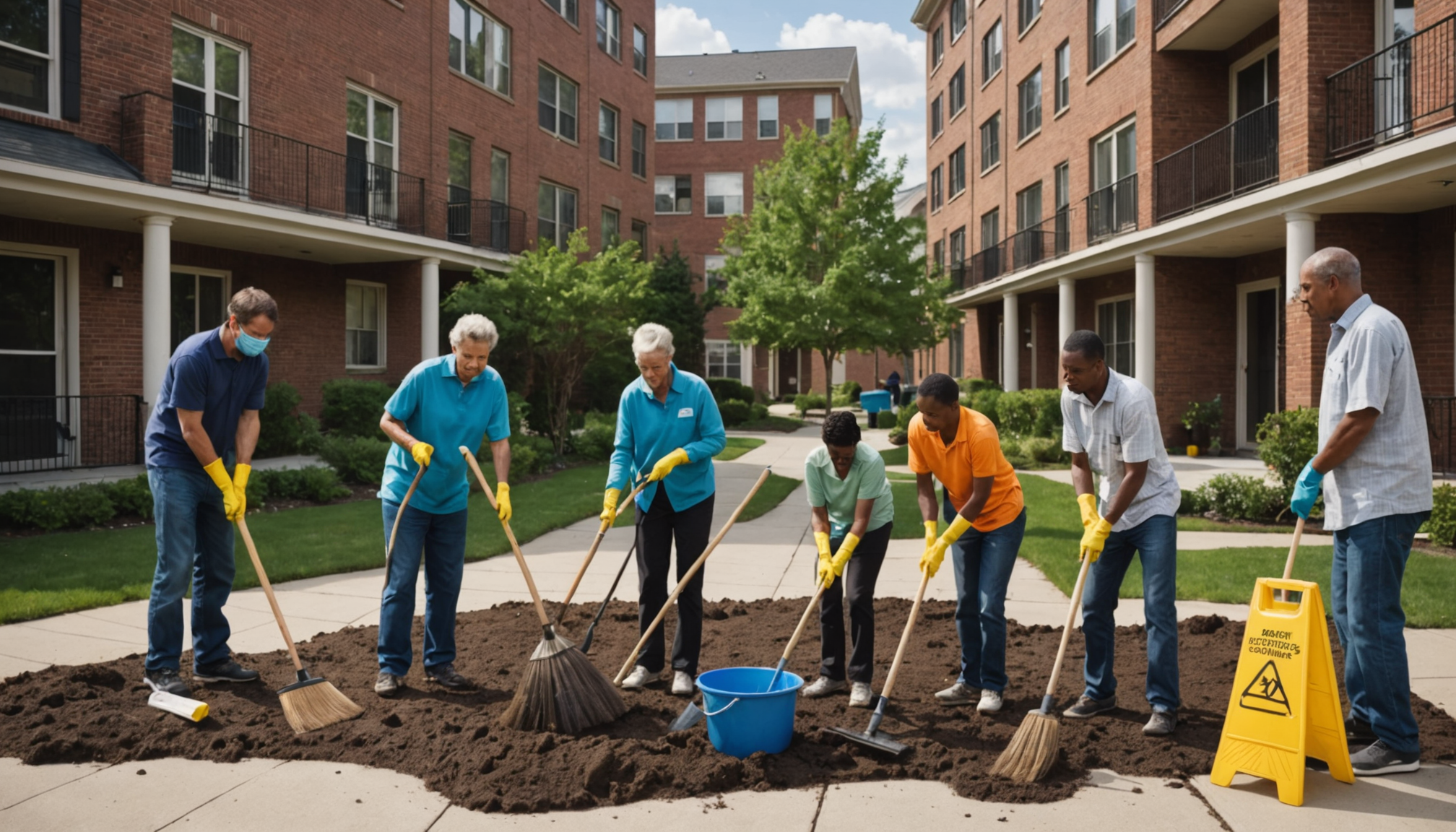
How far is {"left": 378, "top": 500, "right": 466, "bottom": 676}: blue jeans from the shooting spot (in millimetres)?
5215

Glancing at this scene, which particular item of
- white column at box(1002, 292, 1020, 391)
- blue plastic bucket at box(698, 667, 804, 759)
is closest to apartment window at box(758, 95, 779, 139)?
white column at box(1002, 292, 1020, 391)

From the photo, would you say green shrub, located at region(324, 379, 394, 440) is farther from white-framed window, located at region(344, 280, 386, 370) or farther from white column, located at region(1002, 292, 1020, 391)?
white column, located at region(1002, 292, 1020, 391)

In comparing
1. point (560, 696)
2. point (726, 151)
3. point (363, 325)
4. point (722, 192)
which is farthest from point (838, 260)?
point (560, 696)

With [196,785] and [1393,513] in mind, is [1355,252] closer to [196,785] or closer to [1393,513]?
[1393,513]

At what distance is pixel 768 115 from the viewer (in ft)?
144

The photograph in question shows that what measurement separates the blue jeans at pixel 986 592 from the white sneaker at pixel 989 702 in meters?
0.02

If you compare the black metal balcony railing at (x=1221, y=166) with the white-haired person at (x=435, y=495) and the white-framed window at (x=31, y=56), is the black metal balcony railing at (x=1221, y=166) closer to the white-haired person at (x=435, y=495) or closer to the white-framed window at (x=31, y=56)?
the white-haired person at (x=435, y=495)

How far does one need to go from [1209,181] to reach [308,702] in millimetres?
17621

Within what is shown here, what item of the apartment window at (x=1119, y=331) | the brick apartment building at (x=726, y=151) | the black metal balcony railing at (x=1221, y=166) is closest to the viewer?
the black metal balcony railing at (x=1221, y=166)

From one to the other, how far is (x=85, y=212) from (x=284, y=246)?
386cm

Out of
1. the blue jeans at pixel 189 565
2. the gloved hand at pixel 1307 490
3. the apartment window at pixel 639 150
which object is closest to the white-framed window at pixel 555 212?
the apartment window at pixel 639 150

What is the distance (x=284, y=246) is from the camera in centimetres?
1694

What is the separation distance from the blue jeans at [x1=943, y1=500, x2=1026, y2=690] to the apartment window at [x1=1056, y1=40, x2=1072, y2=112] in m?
21.1

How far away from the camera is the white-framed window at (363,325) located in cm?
1992
